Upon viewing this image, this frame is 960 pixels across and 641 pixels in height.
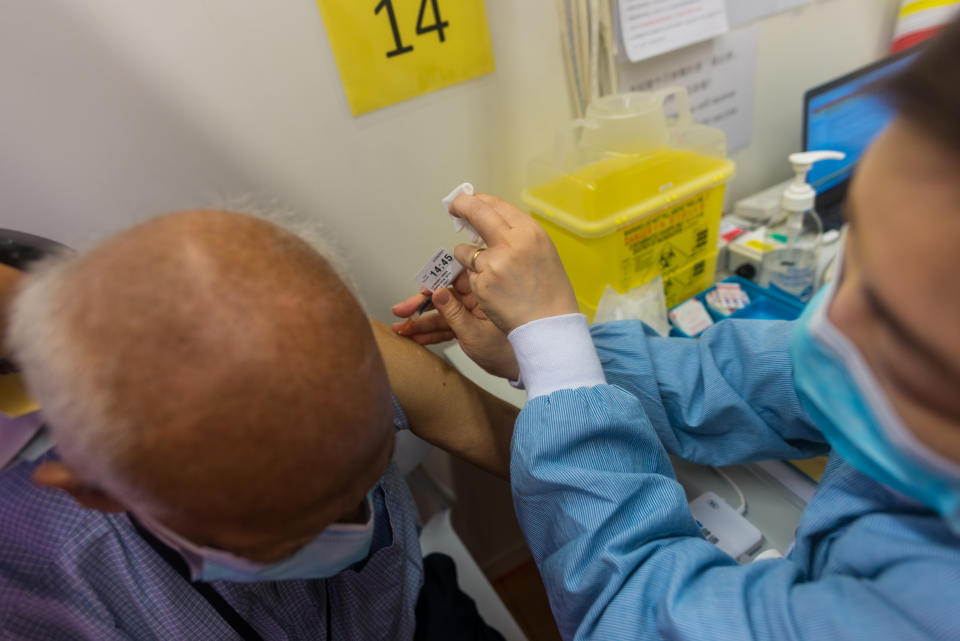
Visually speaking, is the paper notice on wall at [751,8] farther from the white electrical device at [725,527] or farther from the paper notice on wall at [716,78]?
the white electrical device at [725,527]

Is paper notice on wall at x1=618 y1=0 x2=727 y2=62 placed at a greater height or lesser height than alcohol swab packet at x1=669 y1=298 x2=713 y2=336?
greater

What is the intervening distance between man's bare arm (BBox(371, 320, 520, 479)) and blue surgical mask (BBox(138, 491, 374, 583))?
0.83 feet

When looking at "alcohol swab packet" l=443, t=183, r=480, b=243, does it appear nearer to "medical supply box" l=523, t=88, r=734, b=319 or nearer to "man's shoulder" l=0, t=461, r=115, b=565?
"medical supply box" l=523, t=88, r=734, b=319

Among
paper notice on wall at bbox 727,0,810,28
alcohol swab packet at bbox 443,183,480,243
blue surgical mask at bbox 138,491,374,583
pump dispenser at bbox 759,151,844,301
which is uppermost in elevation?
paper notice on wall at bbox 727,0,810,28

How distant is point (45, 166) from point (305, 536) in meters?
0.65

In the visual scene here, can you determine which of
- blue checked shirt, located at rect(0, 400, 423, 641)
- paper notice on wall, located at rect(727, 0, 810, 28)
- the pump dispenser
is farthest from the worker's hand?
paper notice on wall, located at rect(727, 0, 810, 28)

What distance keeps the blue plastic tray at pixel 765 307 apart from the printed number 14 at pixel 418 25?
68 cm

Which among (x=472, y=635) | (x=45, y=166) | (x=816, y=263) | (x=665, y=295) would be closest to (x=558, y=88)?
(x=665, y=295)

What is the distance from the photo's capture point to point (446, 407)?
2.60 feet

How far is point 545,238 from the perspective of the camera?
64 centimetres

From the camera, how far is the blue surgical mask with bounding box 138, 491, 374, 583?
0.42 meters

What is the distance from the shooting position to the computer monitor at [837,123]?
3.77 feet

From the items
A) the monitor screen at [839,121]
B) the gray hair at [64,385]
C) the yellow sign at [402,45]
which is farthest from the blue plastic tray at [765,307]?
the gray hair at [64,385]

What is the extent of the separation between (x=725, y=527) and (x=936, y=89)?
0.59 meters
